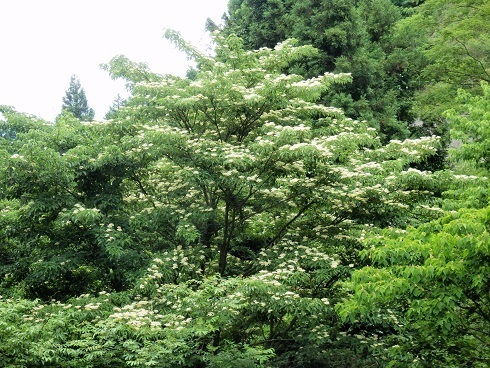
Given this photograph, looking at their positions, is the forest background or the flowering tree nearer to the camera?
the forest background

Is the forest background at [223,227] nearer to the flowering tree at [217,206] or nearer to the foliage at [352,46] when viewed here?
the flowering tree at [217,206]

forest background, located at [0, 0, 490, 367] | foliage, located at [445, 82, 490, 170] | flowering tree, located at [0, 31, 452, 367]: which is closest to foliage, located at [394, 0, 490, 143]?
foliage, located at [445, 82, 490, 170]

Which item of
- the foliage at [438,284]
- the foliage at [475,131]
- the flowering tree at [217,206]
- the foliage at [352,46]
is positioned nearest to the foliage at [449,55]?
the foliage at [352,46]

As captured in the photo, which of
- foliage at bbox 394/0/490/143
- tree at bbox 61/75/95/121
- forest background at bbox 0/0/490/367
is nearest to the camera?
forest background at bbox 0/0/490/367

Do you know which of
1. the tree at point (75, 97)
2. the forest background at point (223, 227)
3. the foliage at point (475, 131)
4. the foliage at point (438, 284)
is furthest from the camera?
the tree at point (75, 97)

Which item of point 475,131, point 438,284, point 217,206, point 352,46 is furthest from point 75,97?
point 438,284

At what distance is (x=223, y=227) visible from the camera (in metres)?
9.49

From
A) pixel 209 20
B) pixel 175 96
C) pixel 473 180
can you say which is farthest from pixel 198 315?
pixel 209 20

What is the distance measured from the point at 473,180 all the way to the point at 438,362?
324 centimetres

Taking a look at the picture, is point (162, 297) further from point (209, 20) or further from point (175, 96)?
point (209, 20)

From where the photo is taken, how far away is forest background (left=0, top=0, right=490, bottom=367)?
6.21m

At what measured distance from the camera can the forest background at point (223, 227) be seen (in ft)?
20.4

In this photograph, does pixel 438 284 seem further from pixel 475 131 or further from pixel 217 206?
pixel 217 206

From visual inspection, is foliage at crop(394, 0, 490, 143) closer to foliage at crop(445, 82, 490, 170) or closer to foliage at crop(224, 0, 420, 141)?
foliage at crop(224, 0, 420, 141)
